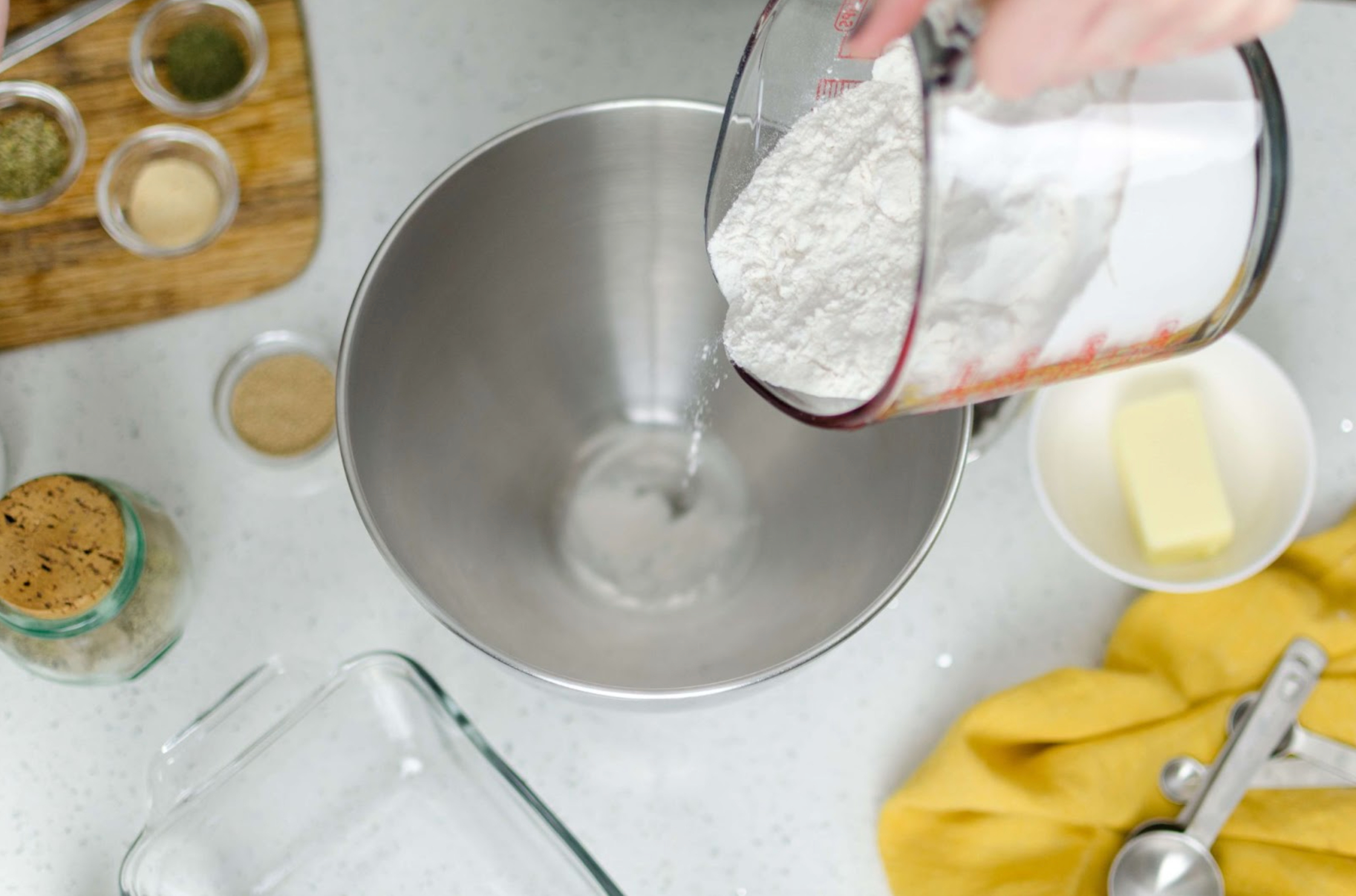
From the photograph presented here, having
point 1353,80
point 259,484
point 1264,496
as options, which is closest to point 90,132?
point 259,484

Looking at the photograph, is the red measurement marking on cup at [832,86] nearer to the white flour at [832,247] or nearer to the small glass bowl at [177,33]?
the white flour at [832,247]

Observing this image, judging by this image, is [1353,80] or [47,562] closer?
[47,562]

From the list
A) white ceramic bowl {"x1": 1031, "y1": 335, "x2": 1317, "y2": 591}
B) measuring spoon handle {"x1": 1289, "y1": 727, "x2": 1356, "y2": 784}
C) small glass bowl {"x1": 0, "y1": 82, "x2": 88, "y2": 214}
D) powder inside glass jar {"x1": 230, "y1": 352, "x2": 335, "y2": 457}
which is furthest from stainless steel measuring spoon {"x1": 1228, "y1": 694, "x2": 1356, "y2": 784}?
small glass bowl {"x1": 0, "y1": 82, "x2": 88, "y2": 214}

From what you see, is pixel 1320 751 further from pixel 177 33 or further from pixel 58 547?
pixel 177 33

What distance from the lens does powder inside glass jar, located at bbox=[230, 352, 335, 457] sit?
0.83m

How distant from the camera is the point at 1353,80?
922mm

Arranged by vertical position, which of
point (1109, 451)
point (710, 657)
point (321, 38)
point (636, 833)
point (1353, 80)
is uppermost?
point (1353, 80)

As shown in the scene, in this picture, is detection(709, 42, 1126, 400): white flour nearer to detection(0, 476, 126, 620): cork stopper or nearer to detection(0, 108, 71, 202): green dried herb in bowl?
detection(0, 476, 126, 620): cork stopper

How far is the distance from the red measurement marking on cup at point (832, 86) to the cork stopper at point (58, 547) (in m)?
0.49

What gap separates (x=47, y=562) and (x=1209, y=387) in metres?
0.79

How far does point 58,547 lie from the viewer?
68 cm

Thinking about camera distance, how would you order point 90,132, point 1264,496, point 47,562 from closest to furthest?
point 47,562 → point 1264,496 → point 90,132

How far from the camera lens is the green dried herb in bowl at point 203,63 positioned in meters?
0.88

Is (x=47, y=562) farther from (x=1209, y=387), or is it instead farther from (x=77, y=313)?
(x=1209, y=387)
